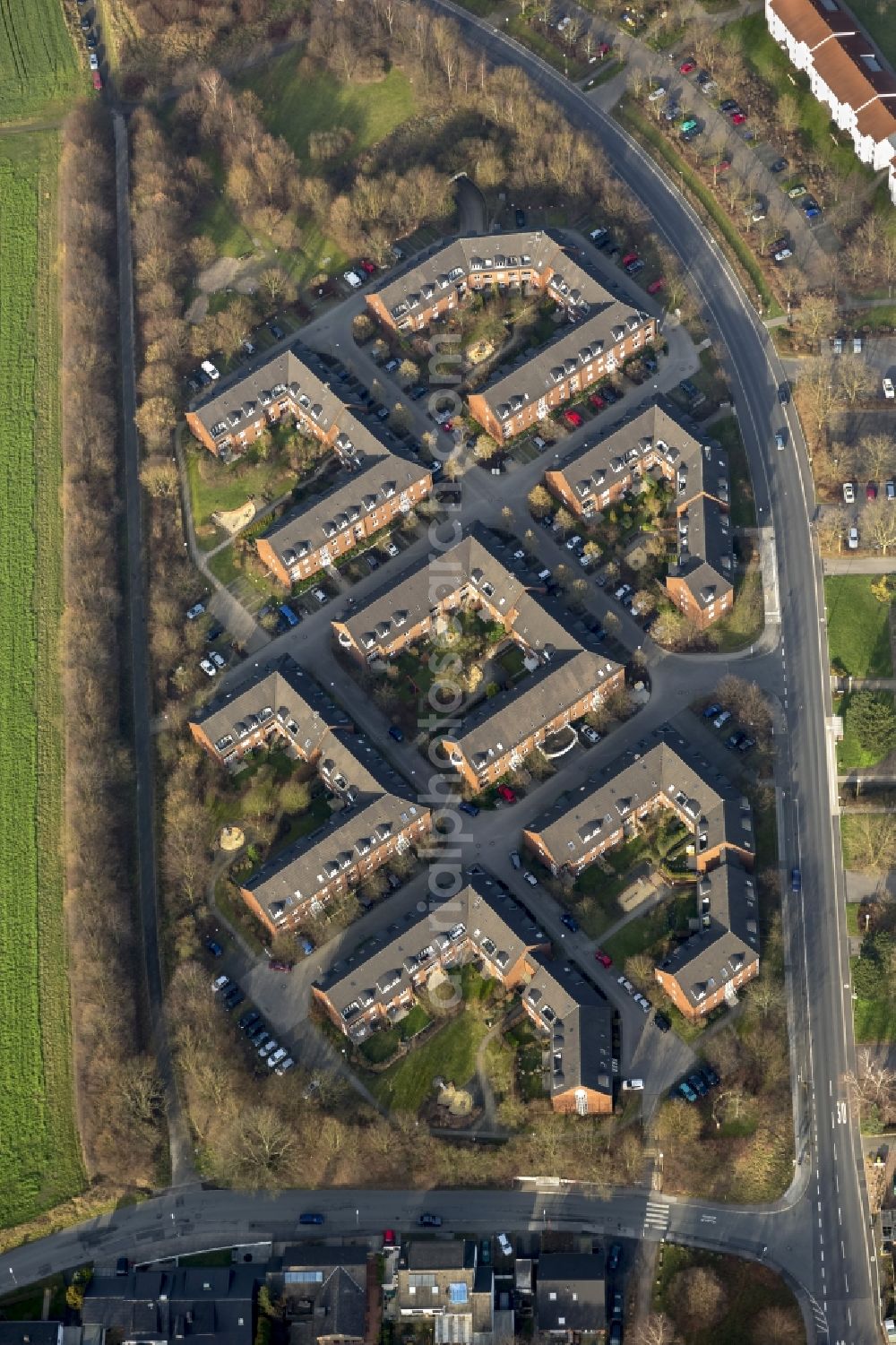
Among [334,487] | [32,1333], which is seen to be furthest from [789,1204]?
[334,487]

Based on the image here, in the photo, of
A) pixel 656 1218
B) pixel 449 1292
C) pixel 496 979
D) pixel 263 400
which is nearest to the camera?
pixel 449 1292

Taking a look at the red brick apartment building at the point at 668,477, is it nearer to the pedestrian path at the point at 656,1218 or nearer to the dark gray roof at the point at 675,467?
the dark gray roof at the point at 675,467

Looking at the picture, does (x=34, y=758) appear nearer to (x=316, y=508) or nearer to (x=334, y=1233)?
(x=316, y=508)

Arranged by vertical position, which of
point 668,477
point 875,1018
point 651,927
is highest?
point 668,477

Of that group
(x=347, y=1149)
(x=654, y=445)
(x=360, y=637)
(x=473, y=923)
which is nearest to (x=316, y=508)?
(x=360, y=637)

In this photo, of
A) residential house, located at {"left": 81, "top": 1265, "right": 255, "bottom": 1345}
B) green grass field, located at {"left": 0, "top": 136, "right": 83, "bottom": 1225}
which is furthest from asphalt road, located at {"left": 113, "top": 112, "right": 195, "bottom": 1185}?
residential house, located at {"left": 81, "top": 1265, "right": 255, "bottom": 1345}

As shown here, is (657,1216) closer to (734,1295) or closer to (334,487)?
(734,1295)

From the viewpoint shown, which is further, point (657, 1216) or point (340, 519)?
point (340, 519)
